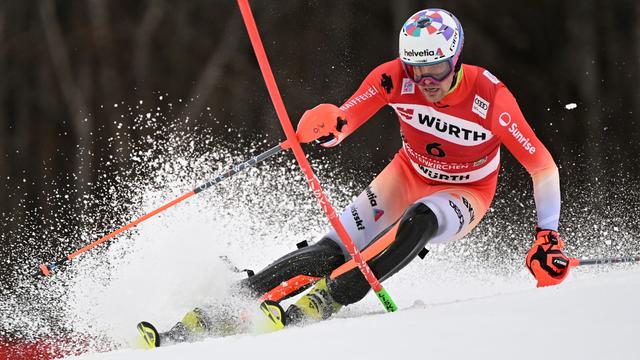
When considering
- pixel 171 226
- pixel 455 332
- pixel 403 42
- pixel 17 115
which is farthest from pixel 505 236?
pixel 17 115

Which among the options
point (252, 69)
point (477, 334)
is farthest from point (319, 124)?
point (252, 69)

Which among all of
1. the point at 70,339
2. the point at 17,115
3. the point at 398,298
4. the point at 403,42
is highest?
the point at 17,115

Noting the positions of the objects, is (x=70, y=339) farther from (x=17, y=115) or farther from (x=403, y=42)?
(x=17, y=115)

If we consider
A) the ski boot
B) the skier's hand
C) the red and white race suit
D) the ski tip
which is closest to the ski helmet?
the red and white race suit

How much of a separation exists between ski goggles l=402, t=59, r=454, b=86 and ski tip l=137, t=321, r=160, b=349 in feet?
4.51

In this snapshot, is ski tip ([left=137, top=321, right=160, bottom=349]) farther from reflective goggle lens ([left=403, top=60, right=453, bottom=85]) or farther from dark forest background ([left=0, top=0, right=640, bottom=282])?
dark forest background ([left=0, top=0, right=640, bottom=282])

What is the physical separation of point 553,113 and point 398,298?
498cm

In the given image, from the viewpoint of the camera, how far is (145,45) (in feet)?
36.0

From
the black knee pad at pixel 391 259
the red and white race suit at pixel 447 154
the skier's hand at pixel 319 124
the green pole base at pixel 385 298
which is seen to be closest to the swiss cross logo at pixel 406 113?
the red and white race suit at pixel 447 154

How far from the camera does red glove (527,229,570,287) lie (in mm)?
3027

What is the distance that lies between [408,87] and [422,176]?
0.45 meters

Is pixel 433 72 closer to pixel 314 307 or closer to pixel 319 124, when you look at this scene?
pixel 319 124

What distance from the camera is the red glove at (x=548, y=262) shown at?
3027 mm

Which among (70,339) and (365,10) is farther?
(365,10)
